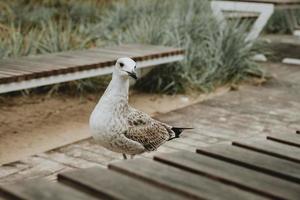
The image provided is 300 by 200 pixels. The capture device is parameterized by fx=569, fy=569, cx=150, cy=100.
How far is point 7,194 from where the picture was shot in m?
1.96

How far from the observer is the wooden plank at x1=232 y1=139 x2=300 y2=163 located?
2497 millimetres

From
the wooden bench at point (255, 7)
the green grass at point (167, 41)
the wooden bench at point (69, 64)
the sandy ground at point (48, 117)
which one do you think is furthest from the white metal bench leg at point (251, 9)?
the wooden bench at point (69, 64)

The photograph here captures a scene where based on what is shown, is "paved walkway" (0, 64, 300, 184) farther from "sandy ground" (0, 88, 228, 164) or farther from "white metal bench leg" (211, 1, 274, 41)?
"white metal bench leg" (211, 1, 274, 41)

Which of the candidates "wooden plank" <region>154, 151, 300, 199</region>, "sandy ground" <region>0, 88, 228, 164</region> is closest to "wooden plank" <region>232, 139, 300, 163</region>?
"wooden plank" <region>154, 151, 300, 199</region>

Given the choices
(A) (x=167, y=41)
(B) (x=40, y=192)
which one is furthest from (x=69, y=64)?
(B) (x=40, y=192)

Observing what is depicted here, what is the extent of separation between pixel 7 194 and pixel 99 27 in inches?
306

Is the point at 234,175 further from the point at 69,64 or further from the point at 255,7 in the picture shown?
the point at 255,7

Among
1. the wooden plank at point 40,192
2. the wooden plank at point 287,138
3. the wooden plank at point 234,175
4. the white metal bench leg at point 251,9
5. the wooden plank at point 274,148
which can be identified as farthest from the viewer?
the white metal bench leg at point 251,9

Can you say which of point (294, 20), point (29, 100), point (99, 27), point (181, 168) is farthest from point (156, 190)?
point (294, 20)

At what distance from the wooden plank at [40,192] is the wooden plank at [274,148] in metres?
0.94

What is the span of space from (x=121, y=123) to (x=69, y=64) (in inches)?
88.4

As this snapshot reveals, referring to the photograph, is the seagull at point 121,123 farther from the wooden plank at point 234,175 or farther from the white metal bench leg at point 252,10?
the white metal bench leg at point 252,10

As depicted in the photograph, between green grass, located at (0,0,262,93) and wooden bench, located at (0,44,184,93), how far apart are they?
0.50 m

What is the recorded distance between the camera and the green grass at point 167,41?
7.48m
